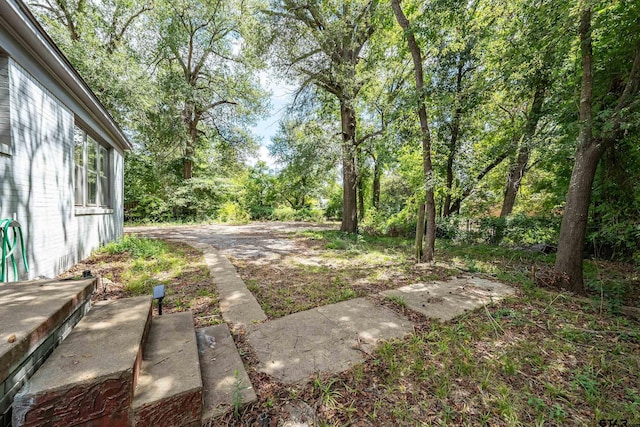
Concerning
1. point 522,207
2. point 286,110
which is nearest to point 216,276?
point 286,110

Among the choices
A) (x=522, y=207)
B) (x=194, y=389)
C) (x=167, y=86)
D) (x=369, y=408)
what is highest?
(x=167, y=86)

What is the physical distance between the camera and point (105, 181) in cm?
609

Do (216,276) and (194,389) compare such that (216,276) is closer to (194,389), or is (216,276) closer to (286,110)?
(194,389)

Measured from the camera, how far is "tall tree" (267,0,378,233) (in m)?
7.45

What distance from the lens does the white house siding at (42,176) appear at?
285 centimetres

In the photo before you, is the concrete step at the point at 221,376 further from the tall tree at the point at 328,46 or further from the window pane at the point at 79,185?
the tall tree at the point at 328,46

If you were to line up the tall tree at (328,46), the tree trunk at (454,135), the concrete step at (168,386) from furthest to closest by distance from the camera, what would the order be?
1. the tall tree at (328,46)
2. the tree trunk at (454,135)
3. the concrete step at (168,386)

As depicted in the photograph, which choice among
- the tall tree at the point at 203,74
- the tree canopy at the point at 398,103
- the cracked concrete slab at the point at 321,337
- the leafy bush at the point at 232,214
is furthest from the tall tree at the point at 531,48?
the leafy bush at the point at 232,214

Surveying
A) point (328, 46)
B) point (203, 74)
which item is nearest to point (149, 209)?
point (203, 74)

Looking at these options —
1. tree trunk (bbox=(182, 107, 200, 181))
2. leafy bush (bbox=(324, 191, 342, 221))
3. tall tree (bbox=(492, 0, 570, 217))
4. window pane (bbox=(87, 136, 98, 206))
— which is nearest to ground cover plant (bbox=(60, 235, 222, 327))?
window pane (bbox=(87, 136, 98, 206))

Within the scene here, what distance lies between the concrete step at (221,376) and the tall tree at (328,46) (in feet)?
21.8

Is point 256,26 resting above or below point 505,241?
above

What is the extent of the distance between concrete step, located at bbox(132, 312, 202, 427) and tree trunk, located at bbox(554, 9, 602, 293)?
4.87 m

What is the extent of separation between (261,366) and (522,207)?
16.1m
